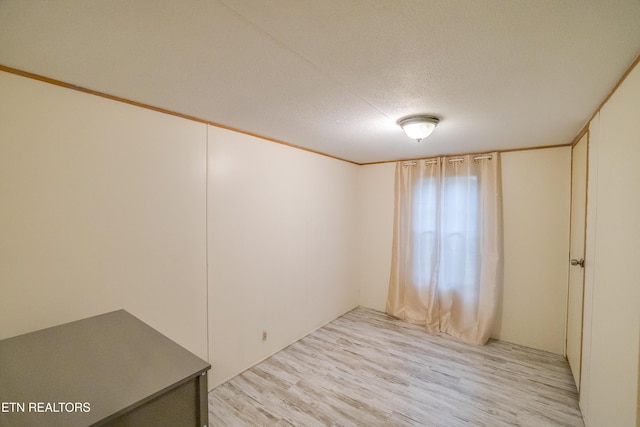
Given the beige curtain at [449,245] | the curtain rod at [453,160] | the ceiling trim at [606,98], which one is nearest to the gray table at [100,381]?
the ceiling trim at [606,98]

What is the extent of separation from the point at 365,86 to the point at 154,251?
5.98 ft

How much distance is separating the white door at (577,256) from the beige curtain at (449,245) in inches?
24.4

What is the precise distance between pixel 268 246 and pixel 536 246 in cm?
302

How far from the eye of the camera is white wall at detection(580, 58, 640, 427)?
1.15 metres

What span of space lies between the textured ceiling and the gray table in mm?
1336

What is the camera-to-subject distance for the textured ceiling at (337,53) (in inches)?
35.7

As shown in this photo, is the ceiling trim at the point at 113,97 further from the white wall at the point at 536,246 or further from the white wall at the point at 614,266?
the white wall at the point at 536,246

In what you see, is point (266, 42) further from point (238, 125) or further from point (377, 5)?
point (238, 125)

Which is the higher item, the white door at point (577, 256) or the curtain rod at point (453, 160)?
the curtain rod at point (453, 160)

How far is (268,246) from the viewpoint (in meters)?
2.71

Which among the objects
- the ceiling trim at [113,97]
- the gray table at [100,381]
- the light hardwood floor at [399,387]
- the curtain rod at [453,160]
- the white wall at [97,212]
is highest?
the ceiling trim at [113,97]

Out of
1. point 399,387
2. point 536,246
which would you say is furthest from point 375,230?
point 399,387

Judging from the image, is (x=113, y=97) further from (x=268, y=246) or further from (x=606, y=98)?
(x=606, y=98)

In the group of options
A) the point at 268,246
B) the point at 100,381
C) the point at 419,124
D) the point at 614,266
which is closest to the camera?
the point at 100,381
